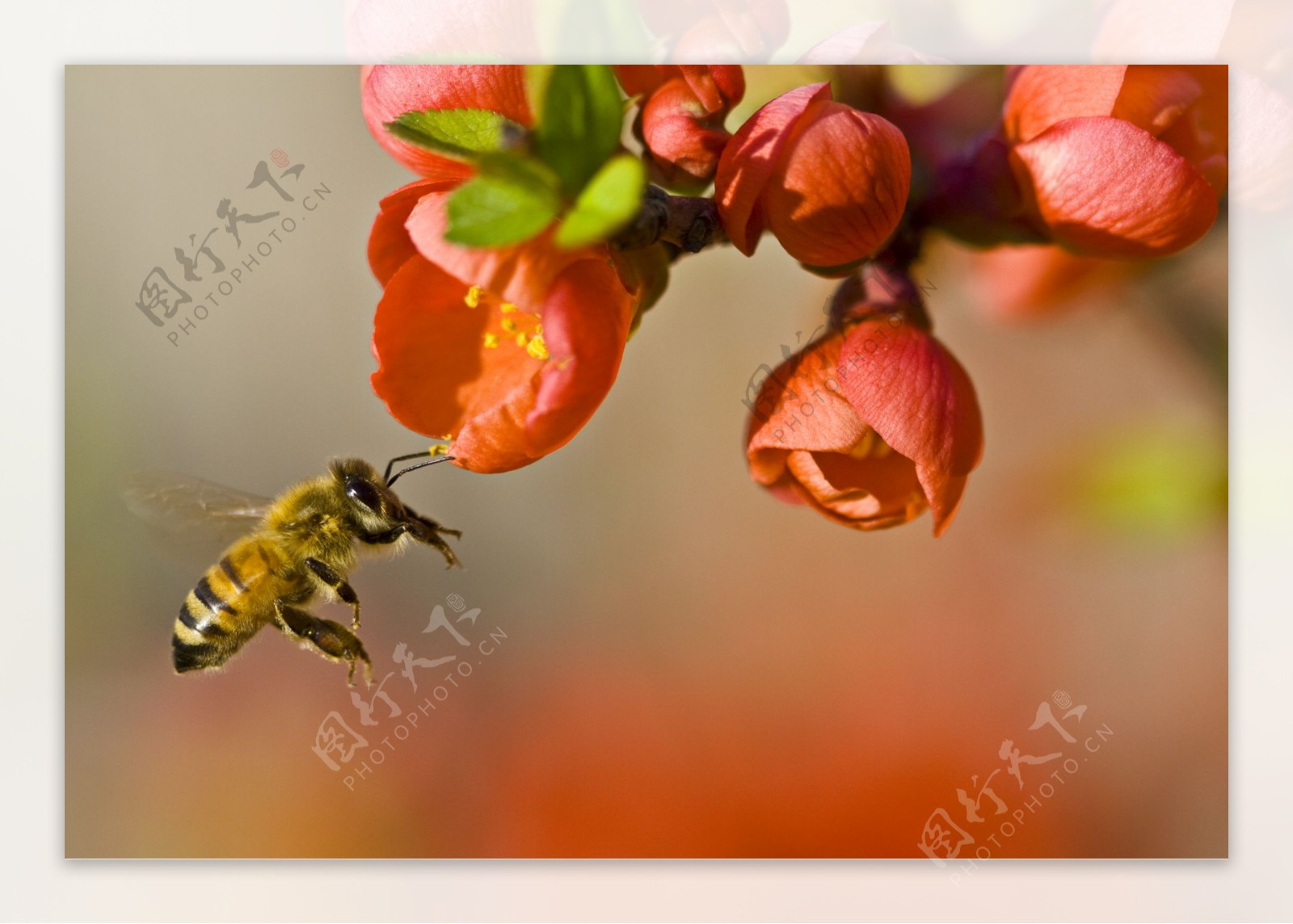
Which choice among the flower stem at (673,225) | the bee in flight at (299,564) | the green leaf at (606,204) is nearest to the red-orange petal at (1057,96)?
the flower stem at (673,225)

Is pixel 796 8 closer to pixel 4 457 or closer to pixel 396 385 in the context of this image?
pixel 396 385

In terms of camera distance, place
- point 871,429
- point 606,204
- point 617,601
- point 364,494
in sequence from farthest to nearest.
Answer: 1. point 617,601
2. point 364,494
3. point 871,429
4. point 606,204

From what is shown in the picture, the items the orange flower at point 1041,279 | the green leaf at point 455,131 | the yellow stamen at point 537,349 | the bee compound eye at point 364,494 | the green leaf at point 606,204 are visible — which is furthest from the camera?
the orange flower at point 1041,279

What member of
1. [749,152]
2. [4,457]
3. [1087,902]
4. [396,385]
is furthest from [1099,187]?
[4,457]

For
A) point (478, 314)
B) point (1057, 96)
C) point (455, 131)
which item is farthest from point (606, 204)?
point (1057, 96)

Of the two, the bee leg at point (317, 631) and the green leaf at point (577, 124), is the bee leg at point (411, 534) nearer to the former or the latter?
the bee leg at point (317, 631)

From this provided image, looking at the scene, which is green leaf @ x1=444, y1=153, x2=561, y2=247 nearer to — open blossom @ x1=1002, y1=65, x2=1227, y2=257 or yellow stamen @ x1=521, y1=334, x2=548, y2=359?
→ yellow stamen @ x1=521, y1=334, x2=548, y2=359

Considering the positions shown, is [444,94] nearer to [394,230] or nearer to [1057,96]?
[394,230]
